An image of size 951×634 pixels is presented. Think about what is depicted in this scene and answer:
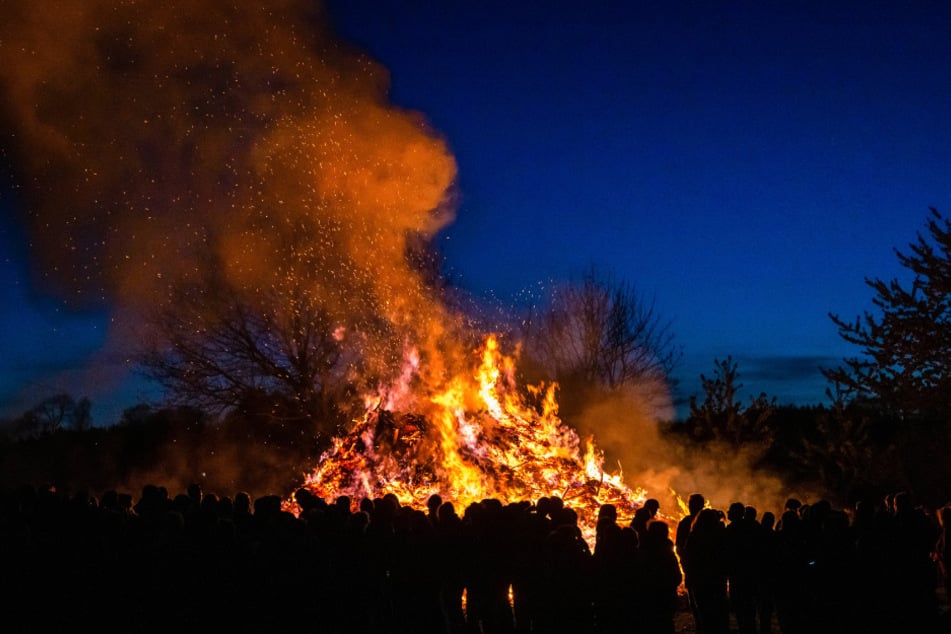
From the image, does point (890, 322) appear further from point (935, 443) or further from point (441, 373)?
point (441, 373)

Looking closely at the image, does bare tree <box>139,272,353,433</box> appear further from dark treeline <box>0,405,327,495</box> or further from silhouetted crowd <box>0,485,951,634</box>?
silhouetted crowd <box>0,485,951,634</box>

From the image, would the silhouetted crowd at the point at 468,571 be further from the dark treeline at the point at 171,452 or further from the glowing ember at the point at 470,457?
the dark treeline at the point at 171,452

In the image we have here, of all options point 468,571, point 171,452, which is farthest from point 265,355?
point 468,571

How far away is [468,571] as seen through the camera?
806cm

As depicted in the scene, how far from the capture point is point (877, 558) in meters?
7.36

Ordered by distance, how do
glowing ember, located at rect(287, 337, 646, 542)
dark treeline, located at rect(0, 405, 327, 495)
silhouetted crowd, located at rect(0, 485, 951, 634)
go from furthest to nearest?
dark treeline, located at rect(0, 405, 327, 495)
glowing ember, located at rect(287, 337, 646, 542)
silhouetted crowd, located at rect(0, 485, 951, 634)

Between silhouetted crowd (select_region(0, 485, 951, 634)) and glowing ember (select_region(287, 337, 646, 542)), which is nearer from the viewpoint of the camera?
silhouetted crowd (select_region(0, 485, 951, 634))

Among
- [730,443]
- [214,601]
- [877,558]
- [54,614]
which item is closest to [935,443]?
[730,443]

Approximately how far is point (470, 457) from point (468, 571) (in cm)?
527

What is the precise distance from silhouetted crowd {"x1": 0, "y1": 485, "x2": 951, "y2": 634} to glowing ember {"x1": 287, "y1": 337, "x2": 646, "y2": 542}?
4200 mm

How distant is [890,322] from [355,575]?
34.4 feet

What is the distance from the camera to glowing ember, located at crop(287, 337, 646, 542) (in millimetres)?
12812

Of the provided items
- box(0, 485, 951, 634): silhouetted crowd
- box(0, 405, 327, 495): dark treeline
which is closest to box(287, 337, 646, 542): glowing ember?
box(0, 485, 951, 634): silhouetted crowd

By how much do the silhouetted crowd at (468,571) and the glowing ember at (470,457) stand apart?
4200 mm
